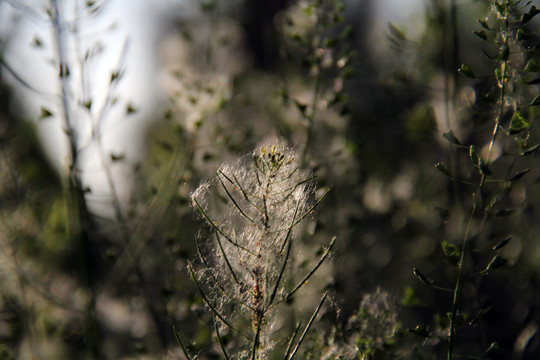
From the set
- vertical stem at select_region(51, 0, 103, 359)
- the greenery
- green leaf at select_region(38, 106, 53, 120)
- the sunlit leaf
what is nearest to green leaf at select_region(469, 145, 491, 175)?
the greenery

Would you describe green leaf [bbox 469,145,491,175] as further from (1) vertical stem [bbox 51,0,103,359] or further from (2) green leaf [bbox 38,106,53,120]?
(2) green leaf [bbox 38,106,53,120]

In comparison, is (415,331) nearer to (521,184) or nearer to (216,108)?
(216,108)

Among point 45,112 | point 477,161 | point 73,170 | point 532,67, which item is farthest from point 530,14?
point 45,112

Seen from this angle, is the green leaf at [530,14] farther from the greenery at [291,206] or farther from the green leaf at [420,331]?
the green leaf at [420,331]

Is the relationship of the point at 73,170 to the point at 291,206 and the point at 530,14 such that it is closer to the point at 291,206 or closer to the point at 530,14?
the point at 291,206

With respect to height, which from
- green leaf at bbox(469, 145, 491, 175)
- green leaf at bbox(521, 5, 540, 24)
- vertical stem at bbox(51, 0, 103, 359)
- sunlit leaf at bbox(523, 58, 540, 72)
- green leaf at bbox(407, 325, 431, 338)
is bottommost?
green leaf at bbox(407, 325, 431, 338)

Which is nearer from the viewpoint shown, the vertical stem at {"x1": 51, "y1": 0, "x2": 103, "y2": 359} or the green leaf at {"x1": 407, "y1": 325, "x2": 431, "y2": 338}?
the green leaf at {"x1": 407, "y1": 325, "x2": 431, "y2": 338}

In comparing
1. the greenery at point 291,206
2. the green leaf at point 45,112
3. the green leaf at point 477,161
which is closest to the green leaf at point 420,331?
the greenery at point 291,206

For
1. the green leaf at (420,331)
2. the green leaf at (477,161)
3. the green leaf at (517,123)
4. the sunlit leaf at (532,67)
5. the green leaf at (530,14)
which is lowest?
Answer: the green leaf at (420,331)

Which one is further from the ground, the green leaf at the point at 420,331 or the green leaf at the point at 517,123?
the green leaf at the point at 517,123
